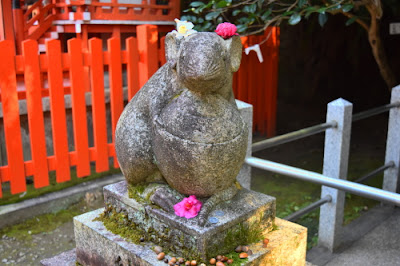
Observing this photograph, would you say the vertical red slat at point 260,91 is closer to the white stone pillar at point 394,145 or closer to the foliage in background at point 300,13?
the foliage in background at point 300,13

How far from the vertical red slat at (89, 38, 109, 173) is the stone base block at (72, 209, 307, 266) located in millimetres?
2071

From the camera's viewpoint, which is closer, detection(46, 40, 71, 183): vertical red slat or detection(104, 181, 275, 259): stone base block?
detection(104, 181, 275, 259): stone base block

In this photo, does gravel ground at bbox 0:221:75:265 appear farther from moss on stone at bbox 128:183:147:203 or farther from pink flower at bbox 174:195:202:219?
pink flower at bbox 174:195:202:219

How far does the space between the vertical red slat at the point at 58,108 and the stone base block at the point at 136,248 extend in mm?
1942

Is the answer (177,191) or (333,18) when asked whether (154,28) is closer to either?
(177,191)

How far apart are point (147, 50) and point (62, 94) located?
1.00 metres

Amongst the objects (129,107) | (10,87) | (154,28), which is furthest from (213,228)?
Answer: (154,28)

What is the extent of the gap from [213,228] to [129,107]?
75 cm

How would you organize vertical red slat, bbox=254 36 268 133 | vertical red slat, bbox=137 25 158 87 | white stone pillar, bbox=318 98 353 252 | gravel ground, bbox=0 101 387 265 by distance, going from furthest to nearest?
vertical red slat, bbox=254 36 268 133 → vertical red slat, bbox=137 25 158 87 → gravel ground, bbox=0 101 387 265 → white stone pillar, bbox=318 98 353 252

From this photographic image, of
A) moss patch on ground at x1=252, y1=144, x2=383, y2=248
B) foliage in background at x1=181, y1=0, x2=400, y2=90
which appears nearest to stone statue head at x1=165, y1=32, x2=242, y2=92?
foliage in background at x1=181, y1=0, x2=400, y2=90

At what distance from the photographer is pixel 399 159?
3896 mm

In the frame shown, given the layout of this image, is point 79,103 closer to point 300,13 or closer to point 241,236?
point 300,13

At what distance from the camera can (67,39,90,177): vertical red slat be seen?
3.93 metres

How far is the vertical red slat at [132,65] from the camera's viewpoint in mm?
4238
